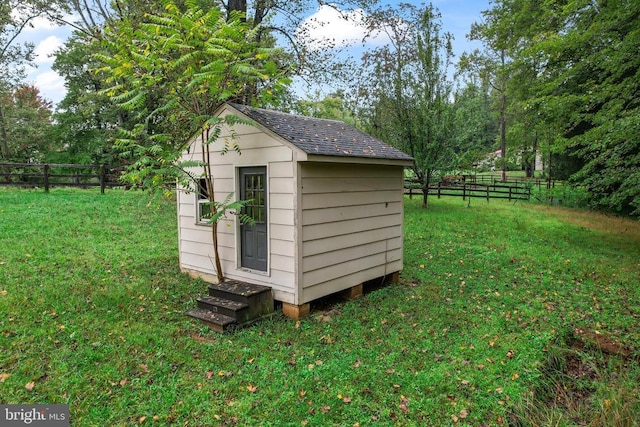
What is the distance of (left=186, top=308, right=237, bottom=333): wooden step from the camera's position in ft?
14.5

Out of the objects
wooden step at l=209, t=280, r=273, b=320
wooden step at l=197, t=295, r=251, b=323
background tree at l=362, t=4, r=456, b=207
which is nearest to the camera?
wooden step at l=197, t=295, r=251, b=323

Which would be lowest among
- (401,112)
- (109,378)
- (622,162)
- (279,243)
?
(109,378)

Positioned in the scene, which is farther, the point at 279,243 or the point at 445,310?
the point at 445,310

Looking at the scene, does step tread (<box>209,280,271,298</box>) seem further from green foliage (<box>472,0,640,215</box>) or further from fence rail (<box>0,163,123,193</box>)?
fence rail (<box>0,163,123,193</box>)

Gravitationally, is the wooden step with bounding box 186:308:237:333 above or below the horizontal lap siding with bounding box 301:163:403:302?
below

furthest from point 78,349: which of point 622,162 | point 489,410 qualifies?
point 622,162

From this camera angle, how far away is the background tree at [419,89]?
12438mm

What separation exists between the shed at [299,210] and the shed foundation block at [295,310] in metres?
0.02

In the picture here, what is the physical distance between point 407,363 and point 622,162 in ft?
24.5

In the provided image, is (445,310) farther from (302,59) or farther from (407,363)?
(302,59)

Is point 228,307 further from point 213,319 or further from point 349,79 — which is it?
point 349,79

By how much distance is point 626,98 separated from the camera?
7.55 m

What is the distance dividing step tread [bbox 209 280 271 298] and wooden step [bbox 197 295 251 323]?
12 cm

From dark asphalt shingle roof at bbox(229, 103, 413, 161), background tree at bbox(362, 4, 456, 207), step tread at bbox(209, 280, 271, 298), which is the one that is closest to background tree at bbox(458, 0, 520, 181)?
background tree at bbox(362, 4, 456, 207)
